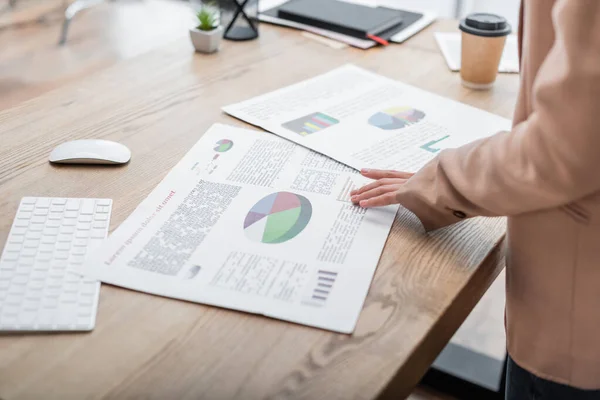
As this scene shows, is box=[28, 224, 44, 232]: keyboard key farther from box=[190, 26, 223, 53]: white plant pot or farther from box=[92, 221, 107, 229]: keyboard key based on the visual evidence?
box=[190, 26, 223, 53]: white plant pot

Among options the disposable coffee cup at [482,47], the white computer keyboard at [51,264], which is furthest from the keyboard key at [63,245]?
the disposable coffee cup at [482,47]

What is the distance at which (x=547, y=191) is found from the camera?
2.07 feet

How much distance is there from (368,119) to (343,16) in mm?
488

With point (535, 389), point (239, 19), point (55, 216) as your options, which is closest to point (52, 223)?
point (55, 216)

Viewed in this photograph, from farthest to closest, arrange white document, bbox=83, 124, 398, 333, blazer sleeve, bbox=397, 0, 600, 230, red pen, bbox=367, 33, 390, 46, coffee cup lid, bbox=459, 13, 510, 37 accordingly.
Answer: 1. red pen, bbox=367, 33, 390, 46
2. coffee cup lid, bbox=459, 13, 510, 37
3. white document, bbox=83, 124, 398, 333
4. blazer sleeve, bbox=397, 0, 600, 230

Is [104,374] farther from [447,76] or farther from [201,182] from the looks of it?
[447,76]

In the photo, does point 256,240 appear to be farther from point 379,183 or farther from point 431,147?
point 431,147

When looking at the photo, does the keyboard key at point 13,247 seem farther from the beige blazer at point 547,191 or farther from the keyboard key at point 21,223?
the beige blazer at point 547,191

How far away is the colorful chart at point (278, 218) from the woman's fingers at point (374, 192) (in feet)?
0.20

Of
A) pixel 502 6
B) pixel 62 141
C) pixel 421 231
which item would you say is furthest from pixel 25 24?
pixel 421 231

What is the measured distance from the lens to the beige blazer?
0.57m

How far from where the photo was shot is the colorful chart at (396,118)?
1.06m

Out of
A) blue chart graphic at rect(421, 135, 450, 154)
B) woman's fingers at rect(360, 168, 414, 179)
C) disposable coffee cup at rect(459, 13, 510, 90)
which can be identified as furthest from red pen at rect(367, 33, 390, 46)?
woman's fingers at rect(360, 168, 414, 179)

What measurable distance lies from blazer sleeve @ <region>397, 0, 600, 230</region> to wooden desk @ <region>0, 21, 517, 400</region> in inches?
3.6
